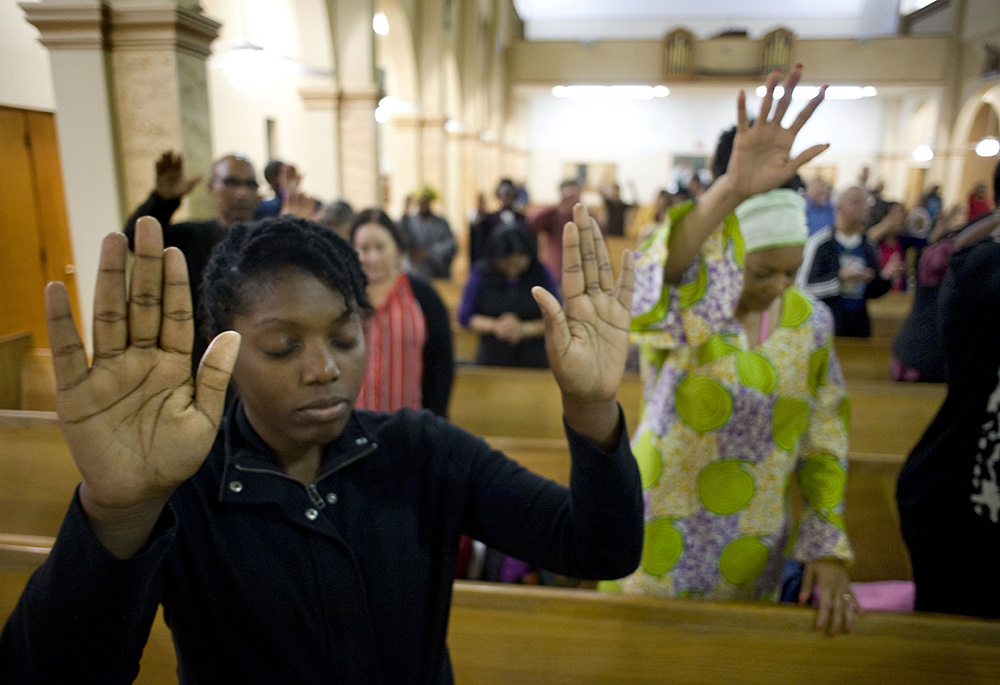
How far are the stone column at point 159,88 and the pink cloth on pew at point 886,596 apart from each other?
1.97 meters

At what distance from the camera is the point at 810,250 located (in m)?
3.33

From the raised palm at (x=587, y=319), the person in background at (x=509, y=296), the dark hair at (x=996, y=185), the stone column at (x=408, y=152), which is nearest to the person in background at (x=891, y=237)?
the person in background at (x=509, y=296)

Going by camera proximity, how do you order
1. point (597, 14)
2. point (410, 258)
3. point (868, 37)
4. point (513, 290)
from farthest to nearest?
point (597, 14)
point (868, 37)
point (410, 258)
point (513, 290)

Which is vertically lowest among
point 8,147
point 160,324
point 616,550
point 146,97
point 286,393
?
point 616,550

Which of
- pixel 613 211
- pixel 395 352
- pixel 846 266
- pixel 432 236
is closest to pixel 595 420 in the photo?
pixel 395 352

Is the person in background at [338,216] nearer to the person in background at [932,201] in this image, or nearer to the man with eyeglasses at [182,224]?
the man with eyeglasses at [182,224]

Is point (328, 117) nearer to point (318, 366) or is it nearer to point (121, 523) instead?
point (318, 366)

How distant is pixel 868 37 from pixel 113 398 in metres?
17.6

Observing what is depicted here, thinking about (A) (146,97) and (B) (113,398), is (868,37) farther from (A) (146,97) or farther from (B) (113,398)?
(B) (113,398)

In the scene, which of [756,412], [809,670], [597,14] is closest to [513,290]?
[756,412]

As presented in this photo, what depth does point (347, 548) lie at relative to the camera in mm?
858

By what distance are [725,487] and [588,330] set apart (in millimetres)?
670

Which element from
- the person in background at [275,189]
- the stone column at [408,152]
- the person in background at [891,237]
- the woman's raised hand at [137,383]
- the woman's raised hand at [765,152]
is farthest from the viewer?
the stone column at [408,152]

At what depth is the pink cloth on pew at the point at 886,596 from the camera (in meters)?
1.70
